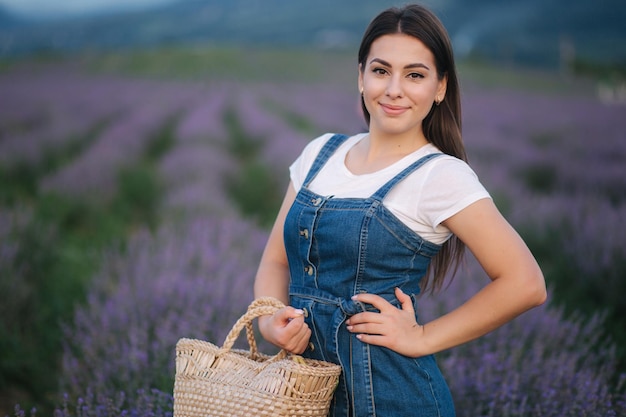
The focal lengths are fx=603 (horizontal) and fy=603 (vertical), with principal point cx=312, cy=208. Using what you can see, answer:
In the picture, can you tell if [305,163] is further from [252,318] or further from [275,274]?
[252,318]

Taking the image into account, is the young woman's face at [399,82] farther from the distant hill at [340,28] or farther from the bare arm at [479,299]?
the distant hill at [340,28]

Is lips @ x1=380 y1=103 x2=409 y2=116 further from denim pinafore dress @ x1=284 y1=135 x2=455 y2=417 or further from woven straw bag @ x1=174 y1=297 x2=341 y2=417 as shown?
woven straw bag @ x1=174 y1=297 x2=341 y2=417

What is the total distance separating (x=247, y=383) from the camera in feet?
4.45

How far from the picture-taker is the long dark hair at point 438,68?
1550 mm

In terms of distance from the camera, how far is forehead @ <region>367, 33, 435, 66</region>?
5.09 ft

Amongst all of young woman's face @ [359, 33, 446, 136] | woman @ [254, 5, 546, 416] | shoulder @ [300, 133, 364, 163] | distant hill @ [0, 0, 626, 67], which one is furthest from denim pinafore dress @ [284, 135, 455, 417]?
distant hill @ [0, 0, 626, 67]

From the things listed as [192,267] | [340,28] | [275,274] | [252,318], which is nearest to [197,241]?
[192,267]

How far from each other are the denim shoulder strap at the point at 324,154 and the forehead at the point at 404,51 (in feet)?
1.07

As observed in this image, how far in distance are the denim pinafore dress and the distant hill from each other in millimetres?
54025

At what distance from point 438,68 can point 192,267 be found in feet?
7.32

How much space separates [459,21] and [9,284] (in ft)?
389

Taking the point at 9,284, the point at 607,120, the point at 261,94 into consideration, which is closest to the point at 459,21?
the point at 261,94

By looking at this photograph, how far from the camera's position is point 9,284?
332cm

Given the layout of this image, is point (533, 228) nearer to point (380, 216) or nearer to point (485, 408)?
point (485, 408)
